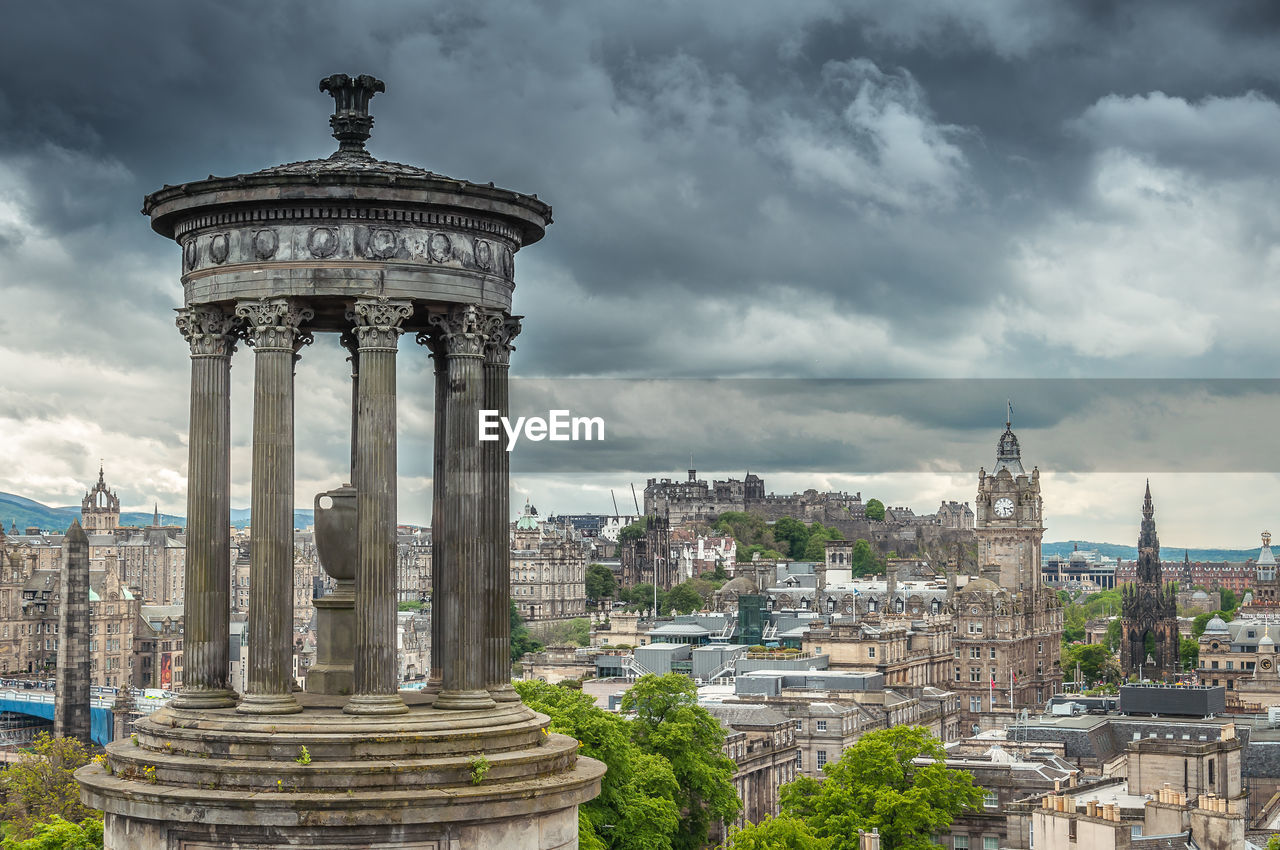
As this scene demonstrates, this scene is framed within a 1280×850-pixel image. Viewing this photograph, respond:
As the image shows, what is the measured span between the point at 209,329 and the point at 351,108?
419 centimetres

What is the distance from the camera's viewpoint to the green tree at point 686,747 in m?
76.1

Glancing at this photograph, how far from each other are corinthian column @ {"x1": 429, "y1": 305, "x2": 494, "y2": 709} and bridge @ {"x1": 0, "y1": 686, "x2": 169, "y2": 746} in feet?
395

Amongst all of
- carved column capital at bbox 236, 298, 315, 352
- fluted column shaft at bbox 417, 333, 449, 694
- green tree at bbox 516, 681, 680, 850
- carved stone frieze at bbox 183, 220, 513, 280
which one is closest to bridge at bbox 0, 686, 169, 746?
green tree at bbox 516, 681, 680, 850

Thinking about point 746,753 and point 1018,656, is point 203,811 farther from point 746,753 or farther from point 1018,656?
point 1018,656

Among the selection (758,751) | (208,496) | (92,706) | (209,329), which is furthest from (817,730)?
(209,329)

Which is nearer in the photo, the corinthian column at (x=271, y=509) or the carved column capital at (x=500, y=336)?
the corinthian column at (x=271, y=509)

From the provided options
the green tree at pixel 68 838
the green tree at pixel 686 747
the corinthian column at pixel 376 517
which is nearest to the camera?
the corinthian column at pixel 376 517

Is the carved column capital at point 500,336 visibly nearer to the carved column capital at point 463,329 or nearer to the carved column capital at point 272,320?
the carved column capital at point 463,329

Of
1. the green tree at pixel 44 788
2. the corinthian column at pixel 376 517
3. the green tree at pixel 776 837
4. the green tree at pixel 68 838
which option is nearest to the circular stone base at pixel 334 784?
the corinthian column at pixel 376 517

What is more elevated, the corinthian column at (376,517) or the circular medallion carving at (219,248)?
the circular medallion carving at (219,248)

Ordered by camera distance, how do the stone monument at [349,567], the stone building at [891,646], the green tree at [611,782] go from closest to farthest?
the stone monument at [349,567] → the green tree at [611,782] → the stone building at [891,646]

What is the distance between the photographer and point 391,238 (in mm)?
24594

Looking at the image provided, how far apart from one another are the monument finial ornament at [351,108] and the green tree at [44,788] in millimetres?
57539

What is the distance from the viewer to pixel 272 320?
2428 cm
